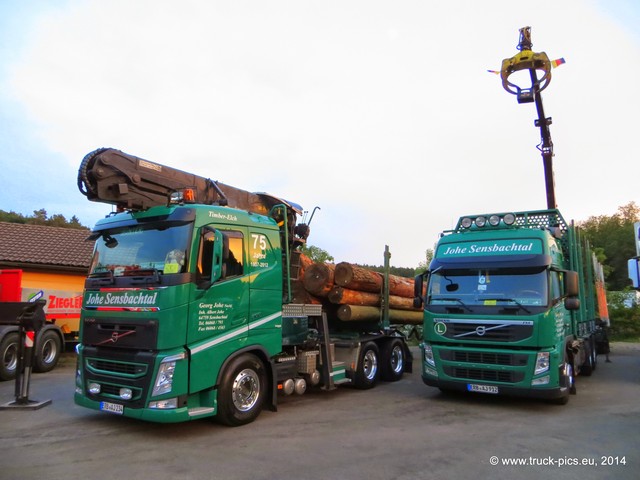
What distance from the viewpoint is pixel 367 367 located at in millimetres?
10031

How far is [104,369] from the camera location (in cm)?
629

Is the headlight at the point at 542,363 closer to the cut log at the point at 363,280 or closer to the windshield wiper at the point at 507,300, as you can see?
the windshield wiper at the point at 507,300

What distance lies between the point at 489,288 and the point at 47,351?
35.6 ft

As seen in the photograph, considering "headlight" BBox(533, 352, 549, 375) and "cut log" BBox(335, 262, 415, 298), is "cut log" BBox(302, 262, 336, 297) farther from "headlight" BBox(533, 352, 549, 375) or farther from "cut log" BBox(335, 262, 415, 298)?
"headlight" BBox(533, 352, 549, 375)

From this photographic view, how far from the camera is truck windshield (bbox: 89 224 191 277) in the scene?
612cm

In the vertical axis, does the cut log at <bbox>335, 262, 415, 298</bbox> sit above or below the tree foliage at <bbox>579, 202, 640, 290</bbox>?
below

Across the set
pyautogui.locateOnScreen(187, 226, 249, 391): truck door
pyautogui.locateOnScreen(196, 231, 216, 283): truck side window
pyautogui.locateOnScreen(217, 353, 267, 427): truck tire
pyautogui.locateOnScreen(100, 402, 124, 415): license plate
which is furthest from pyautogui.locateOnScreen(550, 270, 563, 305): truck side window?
pyautogui.locateOnScreen(100, 402, 124, 415): license plate

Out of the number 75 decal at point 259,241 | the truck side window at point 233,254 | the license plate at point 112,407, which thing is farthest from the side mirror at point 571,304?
the license plate at point 112,407

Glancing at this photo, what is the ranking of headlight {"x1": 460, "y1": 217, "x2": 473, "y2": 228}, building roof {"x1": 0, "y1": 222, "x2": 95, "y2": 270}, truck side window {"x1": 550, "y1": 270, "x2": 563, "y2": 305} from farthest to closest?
building roof {"x1": 0, "y1": 222, "x2": 95, "y2": 270} < headlight {"x1": 460, "y1": 217, "x2": 473, "y2": 228} < truck side window {"x1": 550, "y1": 270, "x2": 563, "y2": 305}

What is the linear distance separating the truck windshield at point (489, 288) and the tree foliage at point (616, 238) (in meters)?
41.2

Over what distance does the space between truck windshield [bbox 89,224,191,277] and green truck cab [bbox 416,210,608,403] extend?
4653 millimetres

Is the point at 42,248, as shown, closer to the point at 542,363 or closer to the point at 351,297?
the point at 351,297

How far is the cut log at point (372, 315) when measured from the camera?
993cm

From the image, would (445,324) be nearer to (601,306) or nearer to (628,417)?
(628,417)
